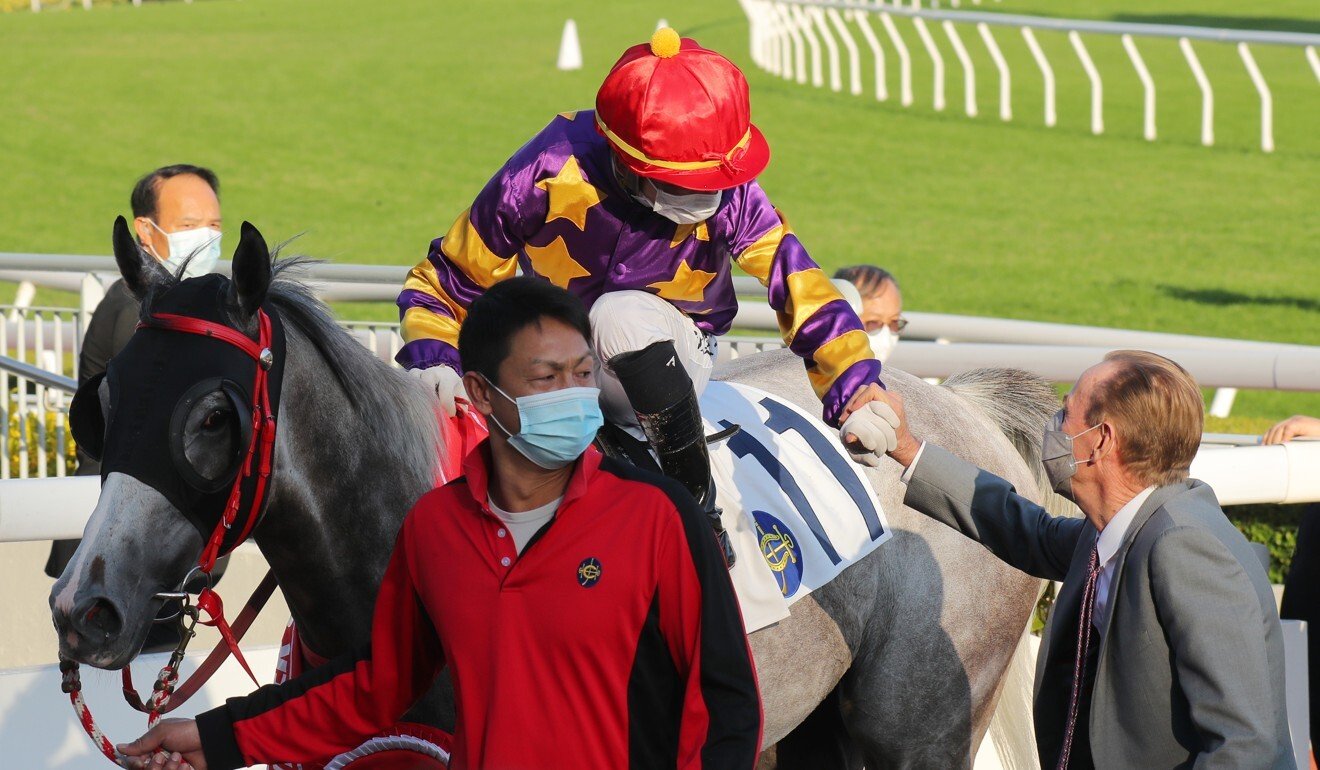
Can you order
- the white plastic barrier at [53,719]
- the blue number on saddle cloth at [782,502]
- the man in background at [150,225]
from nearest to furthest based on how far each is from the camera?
the blue number on saddle cloth at [782,502] < the white plastic barrier at [53,719] < the man in background at [150,225]

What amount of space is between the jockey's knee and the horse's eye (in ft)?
2.44

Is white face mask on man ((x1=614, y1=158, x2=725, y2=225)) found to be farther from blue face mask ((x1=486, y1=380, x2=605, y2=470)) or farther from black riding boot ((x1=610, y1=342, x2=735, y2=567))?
blue face mask ((x1=486, y1=380, x2=605, y2=470))

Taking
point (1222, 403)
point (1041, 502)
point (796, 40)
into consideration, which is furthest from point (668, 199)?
point (796, 40)

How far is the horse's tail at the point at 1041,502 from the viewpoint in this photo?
4234 millimetres

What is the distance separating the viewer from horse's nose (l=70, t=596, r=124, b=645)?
246 centimetres

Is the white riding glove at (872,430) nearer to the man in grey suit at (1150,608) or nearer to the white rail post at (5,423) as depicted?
the man in grey suit at (1150,608)

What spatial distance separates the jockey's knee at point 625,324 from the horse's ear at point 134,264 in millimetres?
790

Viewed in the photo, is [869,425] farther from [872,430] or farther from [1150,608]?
[1150,608]

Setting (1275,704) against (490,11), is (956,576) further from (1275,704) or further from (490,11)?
(490,11)

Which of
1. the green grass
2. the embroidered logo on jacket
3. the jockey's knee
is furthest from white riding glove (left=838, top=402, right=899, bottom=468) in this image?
the green grass

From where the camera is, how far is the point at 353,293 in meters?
6.58

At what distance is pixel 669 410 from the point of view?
3057mm

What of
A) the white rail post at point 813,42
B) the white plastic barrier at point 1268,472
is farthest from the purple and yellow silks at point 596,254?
the white rail post at point 813,42

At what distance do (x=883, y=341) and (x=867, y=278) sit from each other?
0.32 meters
